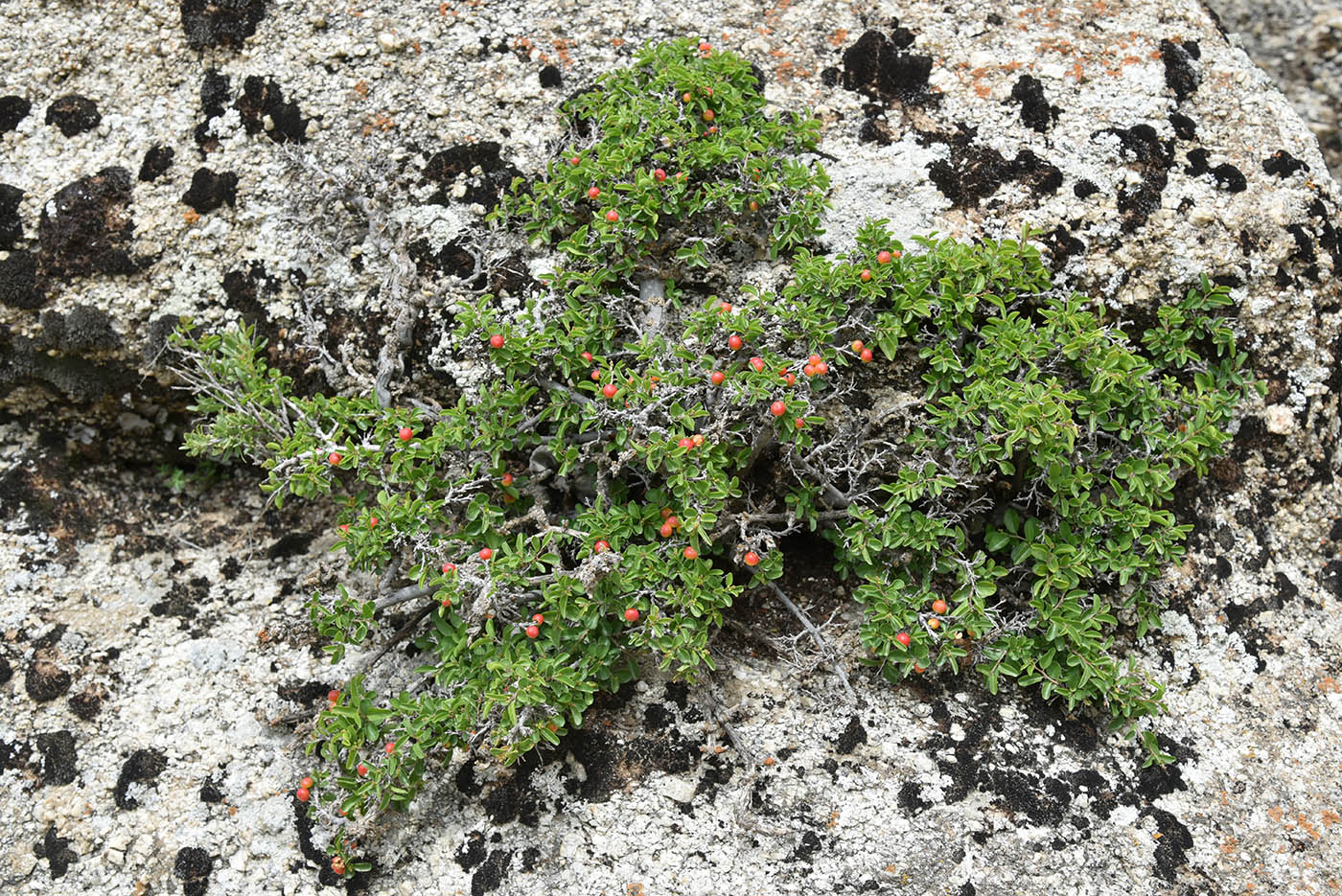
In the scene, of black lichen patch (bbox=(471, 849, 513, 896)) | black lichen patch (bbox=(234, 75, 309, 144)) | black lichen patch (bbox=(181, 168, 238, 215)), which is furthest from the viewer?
black lichen patch (bbox=(234, 75, 309, 144))

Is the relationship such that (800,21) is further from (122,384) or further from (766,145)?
(122,384)

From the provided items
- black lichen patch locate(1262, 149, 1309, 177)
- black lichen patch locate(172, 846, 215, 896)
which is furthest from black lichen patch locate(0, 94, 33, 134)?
black lichen patch locate(1262, 149, 1309, 177)

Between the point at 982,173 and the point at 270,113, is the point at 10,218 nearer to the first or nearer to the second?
the point at 270,113

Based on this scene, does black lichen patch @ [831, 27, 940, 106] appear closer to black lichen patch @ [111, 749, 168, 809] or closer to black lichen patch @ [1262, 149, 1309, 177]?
black lichen patch @ [1262, 149, 1309, 177]

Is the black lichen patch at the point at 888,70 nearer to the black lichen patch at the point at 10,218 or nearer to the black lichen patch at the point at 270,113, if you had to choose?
the black lichen patch at the point at 270,113

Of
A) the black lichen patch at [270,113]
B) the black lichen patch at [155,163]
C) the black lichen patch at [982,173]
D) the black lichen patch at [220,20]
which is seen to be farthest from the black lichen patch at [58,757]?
the black lichen patch at [982,173]

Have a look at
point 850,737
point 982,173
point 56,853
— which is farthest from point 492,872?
point 982,173
